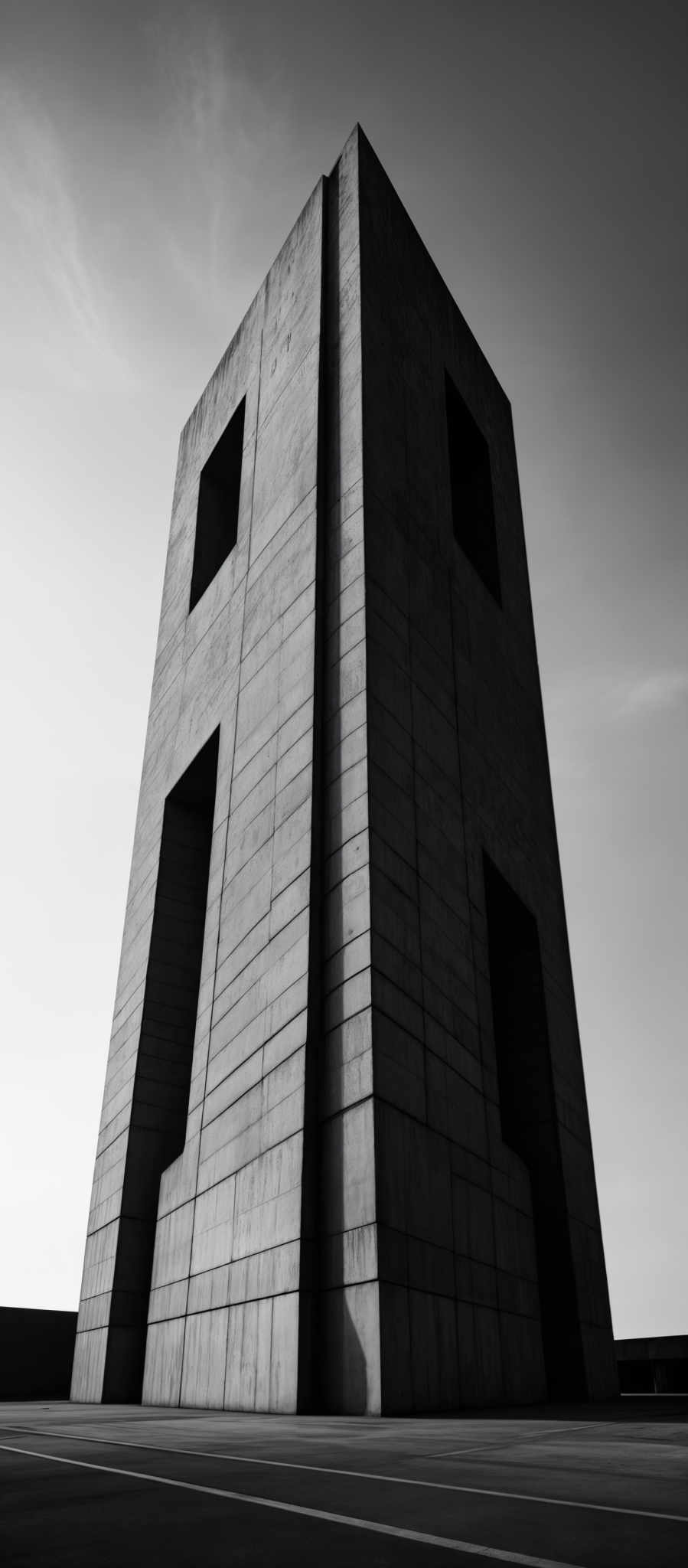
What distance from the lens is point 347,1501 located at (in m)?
3.43

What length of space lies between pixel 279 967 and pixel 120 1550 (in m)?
12.0

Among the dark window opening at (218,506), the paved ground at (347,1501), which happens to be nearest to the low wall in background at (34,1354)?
the paved ground at (347,1501)

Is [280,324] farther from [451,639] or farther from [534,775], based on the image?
[534,775]

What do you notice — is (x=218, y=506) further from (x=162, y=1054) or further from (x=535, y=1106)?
(x=535, y=1106)

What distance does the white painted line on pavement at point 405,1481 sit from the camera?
125 inches

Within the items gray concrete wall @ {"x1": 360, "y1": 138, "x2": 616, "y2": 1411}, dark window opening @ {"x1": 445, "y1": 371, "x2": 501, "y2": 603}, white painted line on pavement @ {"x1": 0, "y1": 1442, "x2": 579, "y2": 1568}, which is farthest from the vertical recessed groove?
dark window opening @ {"x1": 445, "y1": 371, "x2": 501, "y2": 603}

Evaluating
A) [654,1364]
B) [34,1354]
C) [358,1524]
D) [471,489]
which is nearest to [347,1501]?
[358,1524]

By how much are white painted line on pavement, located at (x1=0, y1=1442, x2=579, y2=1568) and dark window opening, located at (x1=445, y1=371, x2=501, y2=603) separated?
980 inches

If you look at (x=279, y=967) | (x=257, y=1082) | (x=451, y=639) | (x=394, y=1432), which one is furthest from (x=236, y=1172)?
(x=451, y=639)

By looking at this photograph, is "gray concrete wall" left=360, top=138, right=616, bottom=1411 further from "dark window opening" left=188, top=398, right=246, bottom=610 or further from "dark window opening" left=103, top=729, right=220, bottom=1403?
"dark window opening" left=188, top=398, right=246, bottom=610

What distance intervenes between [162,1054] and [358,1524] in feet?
61.0

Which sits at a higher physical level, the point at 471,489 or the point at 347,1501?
the point at 471,489

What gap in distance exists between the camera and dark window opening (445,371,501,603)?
2752 cm

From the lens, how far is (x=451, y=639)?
20891 millimetres
